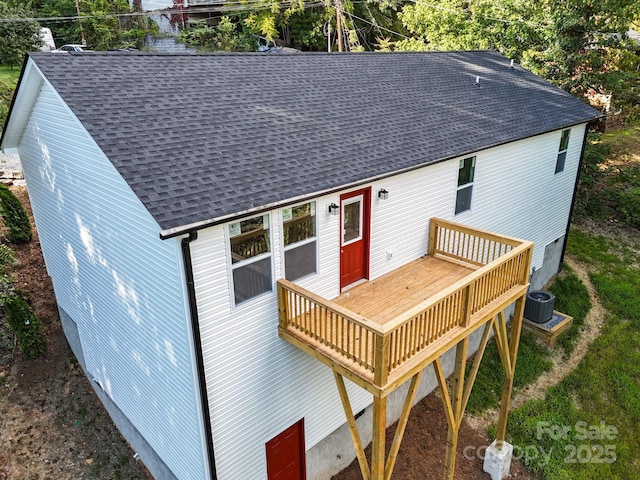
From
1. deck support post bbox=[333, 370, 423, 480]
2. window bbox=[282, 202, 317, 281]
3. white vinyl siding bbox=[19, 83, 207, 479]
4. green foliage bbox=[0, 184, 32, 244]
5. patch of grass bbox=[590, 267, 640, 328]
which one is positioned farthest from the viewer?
patch of grass bbox=[590, 267, 640, 328]

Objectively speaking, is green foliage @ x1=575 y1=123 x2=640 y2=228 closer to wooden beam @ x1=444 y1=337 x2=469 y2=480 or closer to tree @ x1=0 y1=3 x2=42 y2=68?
wooden beam @ x1=444 y1=337 x2=469 y2=480

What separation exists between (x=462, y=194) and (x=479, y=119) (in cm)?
205

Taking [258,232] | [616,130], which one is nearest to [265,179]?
[258,232]

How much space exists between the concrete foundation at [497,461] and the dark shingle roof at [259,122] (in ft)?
20.7

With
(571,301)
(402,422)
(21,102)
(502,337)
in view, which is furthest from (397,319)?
(571,301)

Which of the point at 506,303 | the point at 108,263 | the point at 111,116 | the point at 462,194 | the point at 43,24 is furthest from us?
the point at 43,24

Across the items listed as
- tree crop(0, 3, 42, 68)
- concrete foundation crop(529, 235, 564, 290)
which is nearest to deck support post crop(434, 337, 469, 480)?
concrete foundation crop(529, 235, 564, 290)

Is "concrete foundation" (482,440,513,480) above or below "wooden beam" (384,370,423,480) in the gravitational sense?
below

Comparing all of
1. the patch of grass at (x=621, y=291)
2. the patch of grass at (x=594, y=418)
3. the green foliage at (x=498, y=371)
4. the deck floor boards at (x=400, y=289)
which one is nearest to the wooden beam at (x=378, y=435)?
the deck floor boards at (x=400, y=289)

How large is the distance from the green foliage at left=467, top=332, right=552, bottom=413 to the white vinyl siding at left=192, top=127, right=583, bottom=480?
4.02 m

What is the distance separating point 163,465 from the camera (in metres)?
8.59

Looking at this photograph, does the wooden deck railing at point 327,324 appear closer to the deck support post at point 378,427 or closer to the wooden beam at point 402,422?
the deck support post at point 378,427

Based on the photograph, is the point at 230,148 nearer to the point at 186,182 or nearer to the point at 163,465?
the point at 186,182

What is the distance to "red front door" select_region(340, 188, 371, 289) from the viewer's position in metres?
8.42
